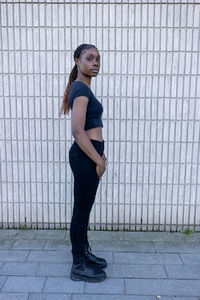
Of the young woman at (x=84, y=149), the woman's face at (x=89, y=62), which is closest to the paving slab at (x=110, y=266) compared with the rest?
the young woman at (x=84, y=149)

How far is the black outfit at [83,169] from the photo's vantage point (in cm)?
248

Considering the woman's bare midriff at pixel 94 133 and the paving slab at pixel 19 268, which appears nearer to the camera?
the woman's bare midriff at pixel 94 133

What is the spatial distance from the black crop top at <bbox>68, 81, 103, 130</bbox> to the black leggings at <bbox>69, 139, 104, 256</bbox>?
16cm

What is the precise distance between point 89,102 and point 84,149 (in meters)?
0.41

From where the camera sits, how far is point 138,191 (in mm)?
3770

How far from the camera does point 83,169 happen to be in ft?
8.24

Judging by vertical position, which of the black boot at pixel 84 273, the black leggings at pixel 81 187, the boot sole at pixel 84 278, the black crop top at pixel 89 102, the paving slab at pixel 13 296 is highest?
the black crop top at pixel 89 102

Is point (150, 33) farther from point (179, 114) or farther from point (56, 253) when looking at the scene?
point (56, 253)

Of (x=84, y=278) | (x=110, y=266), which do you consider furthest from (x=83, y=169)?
(x=110, y=266)

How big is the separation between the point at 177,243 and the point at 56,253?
1.45m

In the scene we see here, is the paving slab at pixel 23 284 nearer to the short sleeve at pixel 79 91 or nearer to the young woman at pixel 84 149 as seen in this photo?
the young woman at pixel 84 149

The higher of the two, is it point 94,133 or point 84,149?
point 94,133

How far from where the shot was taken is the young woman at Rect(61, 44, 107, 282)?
2.40 meters

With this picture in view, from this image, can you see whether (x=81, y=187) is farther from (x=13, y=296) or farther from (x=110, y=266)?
(x=13, y=296)
